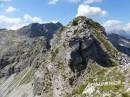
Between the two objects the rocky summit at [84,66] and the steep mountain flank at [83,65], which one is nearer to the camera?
the rocky summit at [84,66]

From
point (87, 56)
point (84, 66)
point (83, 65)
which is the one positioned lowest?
point (84, 66)

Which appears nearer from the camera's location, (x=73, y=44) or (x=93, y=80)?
(x=93, y=80)

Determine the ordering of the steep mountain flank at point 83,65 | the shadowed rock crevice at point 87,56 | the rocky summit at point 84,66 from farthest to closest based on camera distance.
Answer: the shadowed rock crevice at point 87,56
the steep mountain flank at point 83,65
the rocky summit at point 84,66

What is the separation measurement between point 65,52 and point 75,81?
44.3 feet

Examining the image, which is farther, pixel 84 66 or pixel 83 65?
pixel 83 65

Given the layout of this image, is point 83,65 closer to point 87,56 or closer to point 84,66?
point 84,66

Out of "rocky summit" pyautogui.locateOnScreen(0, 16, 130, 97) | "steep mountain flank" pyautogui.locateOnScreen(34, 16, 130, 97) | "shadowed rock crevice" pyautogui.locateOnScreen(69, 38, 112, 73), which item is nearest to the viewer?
"rocky summit" pyautogui.locateOnScreen(0, 16, 130, 97)

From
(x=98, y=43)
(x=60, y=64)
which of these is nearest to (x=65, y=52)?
(x=60, y=64)

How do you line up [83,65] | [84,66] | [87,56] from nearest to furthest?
[84,66]
[83,65]
[87,56]

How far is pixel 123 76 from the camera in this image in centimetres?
7788

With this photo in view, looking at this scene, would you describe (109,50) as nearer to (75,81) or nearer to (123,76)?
(75,81)

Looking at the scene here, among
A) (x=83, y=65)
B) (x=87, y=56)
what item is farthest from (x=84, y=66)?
(x=87, y=56)

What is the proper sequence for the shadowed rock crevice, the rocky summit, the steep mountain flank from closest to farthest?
the rocky summit, the steep mountain flank, the shadowed rock crevice

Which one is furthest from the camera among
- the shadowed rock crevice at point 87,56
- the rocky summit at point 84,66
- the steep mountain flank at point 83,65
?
the shadowed rock crevice at point 87,56
